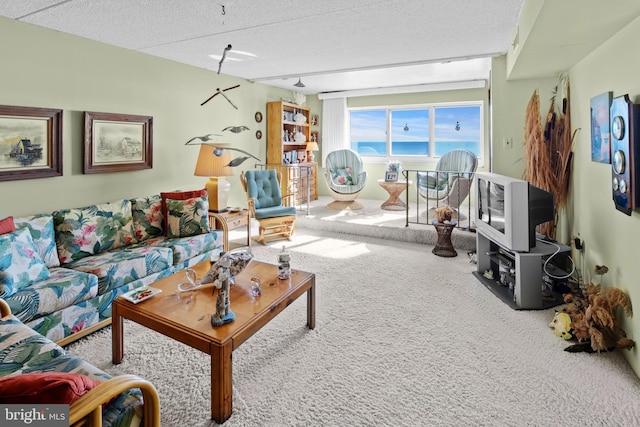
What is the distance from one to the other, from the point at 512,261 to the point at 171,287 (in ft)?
9.21

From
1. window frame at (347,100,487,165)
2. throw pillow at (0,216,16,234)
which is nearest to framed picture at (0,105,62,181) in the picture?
throw pillow at (0,216,16,234)

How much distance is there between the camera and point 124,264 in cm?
279

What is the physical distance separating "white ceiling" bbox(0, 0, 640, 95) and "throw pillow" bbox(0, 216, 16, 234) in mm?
1615

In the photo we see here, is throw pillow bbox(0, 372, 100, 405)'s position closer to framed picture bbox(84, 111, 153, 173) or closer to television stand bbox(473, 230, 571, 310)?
television stand bbox(473, 230, 571, 310)

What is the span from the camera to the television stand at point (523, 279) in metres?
2.84

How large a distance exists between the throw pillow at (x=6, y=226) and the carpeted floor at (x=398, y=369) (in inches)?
36.3

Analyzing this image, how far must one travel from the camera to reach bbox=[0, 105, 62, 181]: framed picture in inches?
116

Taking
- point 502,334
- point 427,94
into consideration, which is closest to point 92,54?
point 502,334

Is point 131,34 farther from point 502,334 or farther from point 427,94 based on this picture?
point 427,94

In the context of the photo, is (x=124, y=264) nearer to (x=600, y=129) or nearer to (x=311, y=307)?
(x=311, y=307)

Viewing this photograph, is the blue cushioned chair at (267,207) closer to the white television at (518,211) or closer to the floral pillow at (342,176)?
the floral pillow at (342,176)

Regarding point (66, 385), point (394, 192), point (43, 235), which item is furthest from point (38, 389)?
point (394, 192)

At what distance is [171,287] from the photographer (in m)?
2.38

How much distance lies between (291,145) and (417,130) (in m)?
2.58
